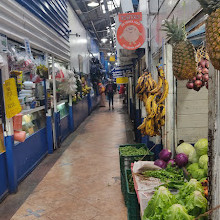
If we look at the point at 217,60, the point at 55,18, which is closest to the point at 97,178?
the point at 217,60

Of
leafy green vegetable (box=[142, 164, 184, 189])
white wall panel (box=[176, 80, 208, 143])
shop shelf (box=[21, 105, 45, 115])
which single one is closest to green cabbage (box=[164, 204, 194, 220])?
leafy green vegetable (box=[142, 164, 184, 189])

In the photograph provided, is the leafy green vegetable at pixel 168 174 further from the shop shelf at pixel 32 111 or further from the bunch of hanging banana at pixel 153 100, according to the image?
the shop shelf at pixel 32 111

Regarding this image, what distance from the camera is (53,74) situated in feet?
27.3

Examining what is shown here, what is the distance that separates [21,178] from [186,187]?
4.13m

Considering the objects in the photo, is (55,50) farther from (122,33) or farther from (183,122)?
(183,122)

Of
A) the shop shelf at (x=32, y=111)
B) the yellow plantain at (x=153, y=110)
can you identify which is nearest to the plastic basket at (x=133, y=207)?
the yellow plantain at (x=153, y=110)

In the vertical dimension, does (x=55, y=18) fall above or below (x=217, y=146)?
above

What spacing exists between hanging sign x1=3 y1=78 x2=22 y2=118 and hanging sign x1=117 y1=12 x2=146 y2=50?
2.51 metres

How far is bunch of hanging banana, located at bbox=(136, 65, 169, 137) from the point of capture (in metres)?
3.94

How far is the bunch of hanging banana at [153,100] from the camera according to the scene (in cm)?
394

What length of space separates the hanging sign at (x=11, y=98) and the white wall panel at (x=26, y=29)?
0.99 metres

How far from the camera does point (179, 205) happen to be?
2100 mm

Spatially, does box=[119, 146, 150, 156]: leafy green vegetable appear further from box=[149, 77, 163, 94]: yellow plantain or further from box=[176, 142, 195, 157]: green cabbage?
box=[149, 77, 163, 94]: yellow plantain

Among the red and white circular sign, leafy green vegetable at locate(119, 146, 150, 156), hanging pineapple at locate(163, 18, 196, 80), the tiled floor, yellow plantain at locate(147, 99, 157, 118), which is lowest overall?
the tiled floor
